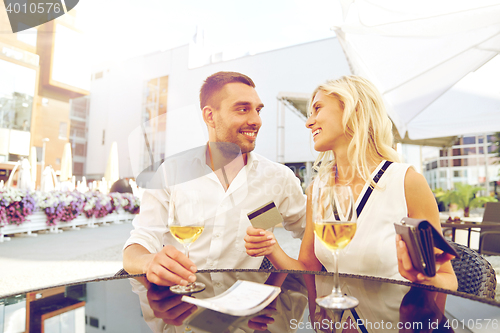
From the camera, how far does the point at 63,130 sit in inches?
741

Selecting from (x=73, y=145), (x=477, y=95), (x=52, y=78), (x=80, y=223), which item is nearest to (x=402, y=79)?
(x=477, y=95)

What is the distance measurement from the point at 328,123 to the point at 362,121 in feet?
0.41

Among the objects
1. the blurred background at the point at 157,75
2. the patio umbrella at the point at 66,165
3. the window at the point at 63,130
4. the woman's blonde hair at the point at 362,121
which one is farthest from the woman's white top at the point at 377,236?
the window at the point at 63,130

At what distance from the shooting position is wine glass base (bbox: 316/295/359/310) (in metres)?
0.55

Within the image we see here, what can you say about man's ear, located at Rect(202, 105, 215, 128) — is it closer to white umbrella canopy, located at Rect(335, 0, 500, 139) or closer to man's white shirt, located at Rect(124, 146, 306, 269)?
man's white shirt, located at Rect(124, 146, 306, 269)

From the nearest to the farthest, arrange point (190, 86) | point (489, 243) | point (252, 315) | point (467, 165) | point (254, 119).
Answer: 1. point (252, 315)
2. point (254, 119)
3. point (489, 243)
4. point (467, 165)
5. point (190, 86)

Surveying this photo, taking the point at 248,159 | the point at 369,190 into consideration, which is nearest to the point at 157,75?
the point at 248,159

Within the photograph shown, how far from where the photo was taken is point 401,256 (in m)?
0.68

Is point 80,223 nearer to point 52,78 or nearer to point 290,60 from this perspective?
point 290,60

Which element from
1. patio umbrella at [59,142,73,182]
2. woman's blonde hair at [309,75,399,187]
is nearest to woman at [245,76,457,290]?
woman's blonde hair at [309,75,399,187]

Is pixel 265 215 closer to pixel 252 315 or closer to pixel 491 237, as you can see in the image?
pixel 252 315

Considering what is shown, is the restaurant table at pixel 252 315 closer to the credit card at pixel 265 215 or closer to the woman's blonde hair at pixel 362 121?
the credit card at pixel 265 215

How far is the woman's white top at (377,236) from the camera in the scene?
100 cm

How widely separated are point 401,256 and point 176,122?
1526 millimetres
